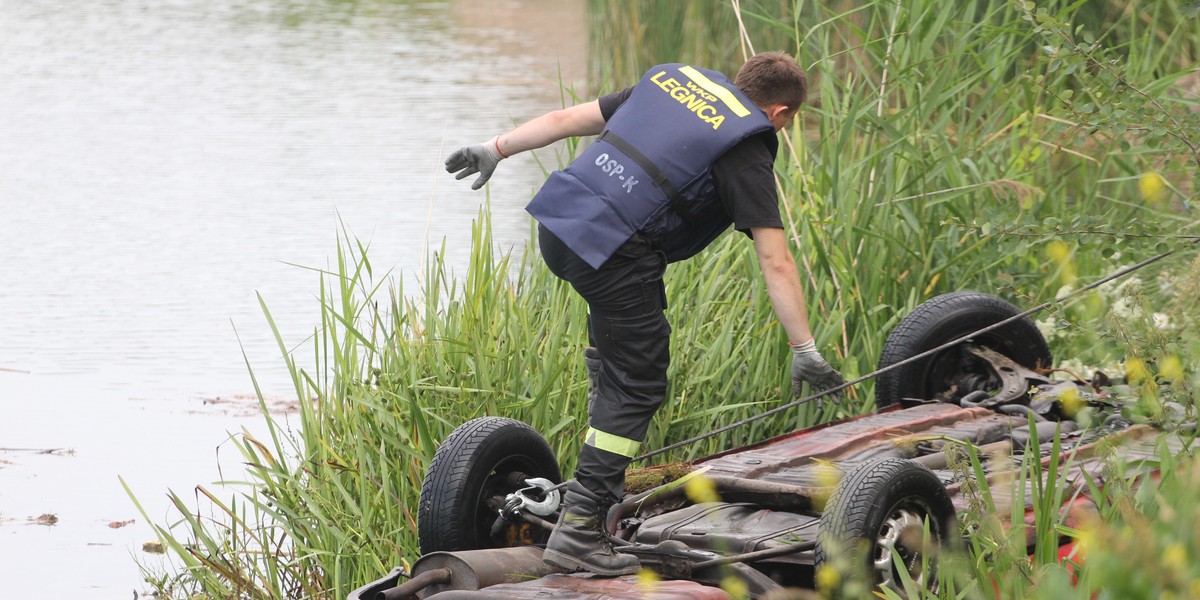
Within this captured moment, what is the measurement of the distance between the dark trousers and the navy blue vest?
0.24ft

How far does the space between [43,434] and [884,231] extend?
3.81 meters

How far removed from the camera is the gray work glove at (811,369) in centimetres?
448

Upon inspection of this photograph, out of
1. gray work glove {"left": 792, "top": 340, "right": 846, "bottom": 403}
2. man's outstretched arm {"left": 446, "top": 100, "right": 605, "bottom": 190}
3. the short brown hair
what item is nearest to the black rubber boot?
gray work glove {"left": 792, "top": 340, "right": 846, "bottom": 403}

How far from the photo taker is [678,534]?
4.21 meters

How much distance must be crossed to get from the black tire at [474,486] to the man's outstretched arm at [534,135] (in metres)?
0.90

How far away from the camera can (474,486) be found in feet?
14.0

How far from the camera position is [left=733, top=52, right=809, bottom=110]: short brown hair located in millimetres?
4391

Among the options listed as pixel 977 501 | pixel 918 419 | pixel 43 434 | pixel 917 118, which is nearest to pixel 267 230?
pixel 43 434

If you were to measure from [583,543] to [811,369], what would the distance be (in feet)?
3.01

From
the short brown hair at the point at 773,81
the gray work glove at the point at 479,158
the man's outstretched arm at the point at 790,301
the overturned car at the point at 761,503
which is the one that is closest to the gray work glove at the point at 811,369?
the man's outstretched arm at the point at 790,301

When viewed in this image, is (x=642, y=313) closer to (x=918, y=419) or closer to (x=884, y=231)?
(x=918, y=419)

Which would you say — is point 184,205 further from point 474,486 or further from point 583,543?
point 583,543

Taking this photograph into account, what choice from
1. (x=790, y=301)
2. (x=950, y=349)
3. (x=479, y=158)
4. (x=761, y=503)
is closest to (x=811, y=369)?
(x=790, y=301)

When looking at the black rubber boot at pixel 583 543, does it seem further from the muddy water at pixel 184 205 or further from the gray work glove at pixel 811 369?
the muddy water at pixel 184 205
